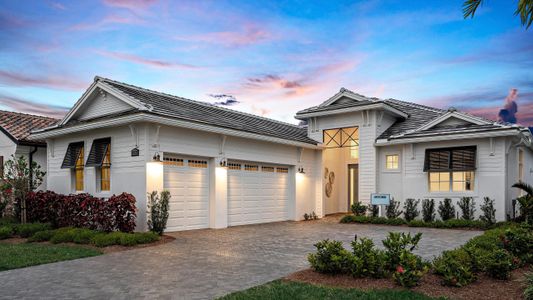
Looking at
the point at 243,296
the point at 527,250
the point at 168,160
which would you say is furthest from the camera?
the point at 168,160

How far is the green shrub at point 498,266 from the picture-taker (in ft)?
22.1

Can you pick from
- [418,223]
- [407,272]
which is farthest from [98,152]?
[418,223]

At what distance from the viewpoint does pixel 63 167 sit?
52.7 feet

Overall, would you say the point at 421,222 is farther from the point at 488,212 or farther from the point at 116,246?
the point at 116,246

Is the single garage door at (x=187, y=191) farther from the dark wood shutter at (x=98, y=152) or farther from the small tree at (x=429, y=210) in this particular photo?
the small tree at (x=429, y=210)

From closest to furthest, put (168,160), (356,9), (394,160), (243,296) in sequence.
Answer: (243,296), (168,160), (356,9), (394,160)

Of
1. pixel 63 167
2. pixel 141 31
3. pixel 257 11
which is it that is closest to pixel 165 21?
pixel 141 31

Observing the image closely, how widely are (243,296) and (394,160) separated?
14.9 metres

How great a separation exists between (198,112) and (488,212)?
1187 centimetres

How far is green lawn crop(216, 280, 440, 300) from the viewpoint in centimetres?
590

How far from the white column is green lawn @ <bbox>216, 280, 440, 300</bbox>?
29.6 feet

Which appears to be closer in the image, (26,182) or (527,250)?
(527,250)

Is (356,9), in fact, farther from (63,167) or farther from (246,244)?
(63,167)

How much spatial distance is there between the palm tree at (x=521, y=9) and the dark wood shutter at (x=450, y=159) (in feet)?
41.1
